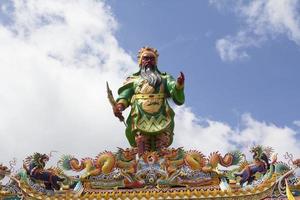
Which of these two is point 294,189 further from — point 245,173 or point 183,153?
point 183,153

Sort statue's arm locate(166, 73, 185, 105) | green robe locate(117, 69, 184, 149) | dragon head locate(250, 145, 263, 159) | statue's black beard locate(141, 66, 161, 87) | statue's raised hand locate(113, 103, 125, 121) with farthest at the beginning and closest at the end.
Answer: statue's black beard locate(141, 66, 161, 87) < statue's raised hand locate(113, 103, 125, 121) < statue's arm locate(166, 73, 185, 105) < green robe locate(117, 69, 184, 149) < dragon head locate(250, 145, 263, 159)

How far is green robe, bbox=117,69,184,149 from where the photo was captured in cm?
984

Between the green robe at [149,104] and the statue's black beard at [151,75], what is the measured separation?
2.8 inches

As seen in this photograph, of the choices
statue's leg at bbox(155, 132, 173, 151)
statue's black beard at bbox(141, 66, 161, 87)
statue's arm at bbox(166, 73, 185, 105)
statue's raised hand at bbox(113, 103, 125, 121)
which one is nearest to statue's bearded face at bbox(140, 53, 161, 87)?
statue's black beard at bbox(141, 66, 161, 87)

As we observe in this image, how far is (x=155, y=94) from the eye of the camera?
33.2ft

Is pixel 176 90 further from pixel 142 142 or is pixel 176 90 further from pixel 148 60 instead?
pixel 142 142

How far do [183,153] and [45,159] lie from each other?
2386 millimetres

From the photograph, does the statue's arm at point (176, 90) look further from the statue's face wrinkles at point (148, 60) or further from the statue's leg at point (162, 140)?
the statue's leg at point (162, 140)

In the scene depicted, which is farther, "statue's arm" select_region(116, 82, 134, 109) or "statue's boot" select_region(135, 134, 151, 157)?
"statue's arm" select_region(116, 82, 134, 109)

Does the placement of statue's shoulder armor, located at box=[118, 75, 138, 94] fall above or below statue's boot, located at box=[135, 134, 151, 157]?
above

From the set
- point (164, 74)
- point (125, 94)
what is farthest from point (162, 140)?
point (164, 74)

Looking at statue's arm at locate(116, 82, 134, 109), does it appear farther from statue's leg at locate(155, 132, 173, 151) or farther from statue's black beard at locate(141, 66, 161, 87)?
statue's leg at locate(155, 132, 173, 151)

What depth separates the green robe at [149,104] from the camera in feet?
32.3

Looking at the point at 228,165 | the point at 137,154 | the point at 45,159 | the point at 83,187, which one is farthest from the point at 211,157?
the point at 45,159
